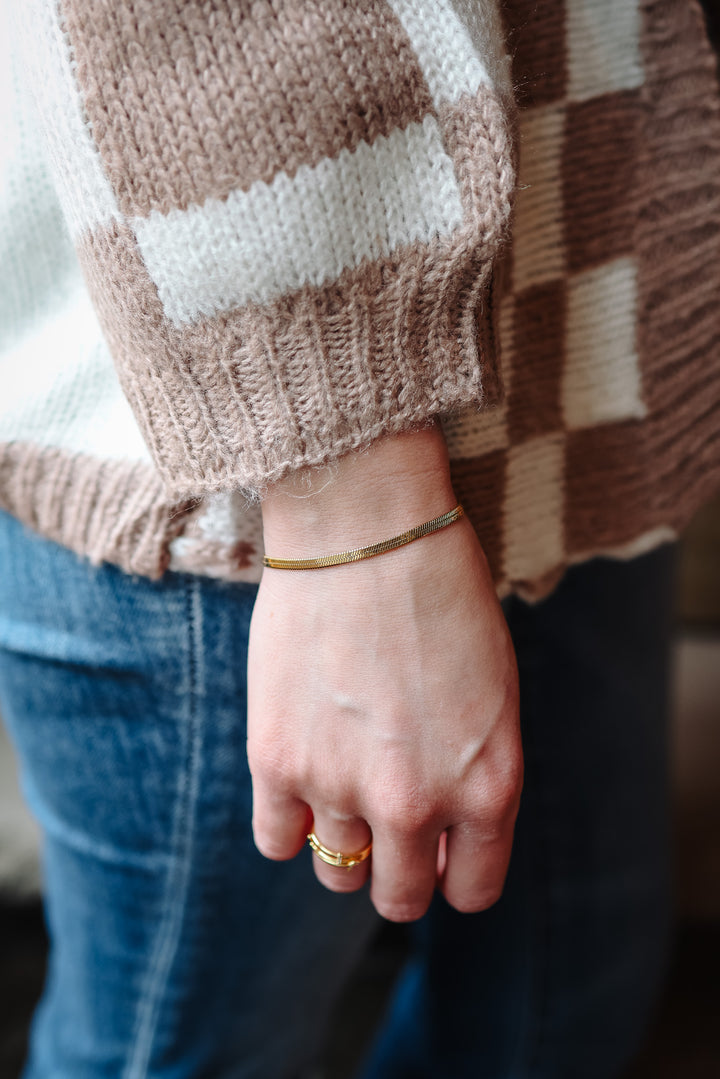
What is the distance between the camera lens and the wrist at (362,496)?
348 millimetres

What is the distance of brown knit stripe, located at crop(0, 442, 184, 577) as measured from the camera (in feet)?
1.36

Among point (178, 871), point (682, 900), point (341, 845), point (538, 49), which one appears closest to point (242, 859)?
point (178, 871)

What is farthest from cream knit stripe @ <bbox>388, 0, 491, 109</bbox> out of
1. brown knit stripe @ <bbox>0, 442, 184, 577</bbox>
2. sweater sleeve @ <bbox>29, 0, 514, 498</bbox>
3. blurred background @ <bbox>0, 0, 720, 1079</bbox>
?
blurred background @ <bbox>0, 0, 720, 1079</bbox>

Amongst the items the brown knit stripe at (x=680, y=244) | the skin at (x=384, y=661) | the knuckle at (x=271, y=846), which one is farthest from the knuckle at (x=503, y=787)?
the brown knit stripe at (x=680, y=244)

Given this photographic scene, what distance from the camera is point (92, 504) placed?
436 millimetres

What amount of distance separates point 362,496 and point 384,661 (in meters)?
0.07

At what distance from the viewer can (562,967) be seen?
2.39ft

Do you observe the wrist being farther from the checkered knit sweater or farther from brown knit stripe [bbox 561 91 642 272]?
brown knit stripe [bbox 561 91 642 272]

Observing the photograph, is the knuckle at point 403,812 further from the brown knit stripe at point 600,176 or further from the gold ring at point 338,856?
the brown knit stripe at point 600,176

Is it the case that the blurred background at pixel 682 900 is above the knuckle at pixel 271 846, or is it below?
below

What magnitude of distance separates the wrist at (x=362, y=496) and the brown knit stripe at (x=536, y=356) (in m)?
0.11

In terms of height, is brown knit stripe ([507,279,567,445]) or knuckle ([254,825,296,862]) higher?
brown knit stripe ([507,279,567,445])

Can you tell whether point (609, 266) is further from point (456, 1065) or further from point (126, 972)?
point (456, 1065)

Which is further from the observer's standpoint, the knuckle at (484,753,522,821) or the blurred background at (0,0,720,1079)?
the blurred background at (0,0,720,1079)
